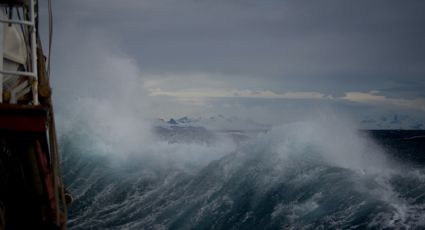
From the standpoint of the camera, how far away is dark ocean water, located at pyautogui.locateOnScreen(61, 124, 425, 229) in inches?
421

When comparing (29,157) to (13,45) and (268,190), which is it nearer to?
(13,45)

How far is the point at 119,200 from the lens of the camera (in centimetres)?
1655

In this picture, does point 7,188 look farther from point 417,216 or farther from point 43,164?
point 417,216

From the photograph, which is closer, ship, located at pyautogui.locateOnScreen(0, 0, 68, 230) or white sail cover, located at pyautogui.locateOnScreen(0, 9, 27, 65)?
Answer: ship, located at pyautogui.locateOnScreen(0, 0, 68, 230)

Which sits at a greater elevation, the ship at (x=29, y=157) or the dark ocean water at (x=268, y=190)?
the ship at (x=29, y=157)

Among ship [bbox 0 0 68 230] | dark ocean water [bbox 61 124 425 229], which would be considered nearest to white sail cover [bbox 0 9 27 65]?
ship [bbox 0 0 68 230]

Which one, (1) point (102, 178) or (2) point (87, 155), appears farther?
(2) point (87, 155)

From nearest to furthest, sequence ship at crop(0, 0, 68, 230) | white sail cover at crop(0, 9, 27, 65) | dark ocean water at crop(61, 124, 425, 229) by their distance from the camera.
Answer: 1. ship at crop(0, 0, 68, 230)
2. white sail cover at crop(0, 9, 27, 65)
3. dark ocean water at crop(61, 124, 425, 229)

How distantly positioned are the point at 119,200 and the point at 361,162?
32.9ft

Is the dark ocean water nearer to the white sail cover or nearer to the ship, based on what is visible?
the ship

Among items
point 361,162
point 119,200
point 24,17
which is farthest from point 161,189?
point 24,17

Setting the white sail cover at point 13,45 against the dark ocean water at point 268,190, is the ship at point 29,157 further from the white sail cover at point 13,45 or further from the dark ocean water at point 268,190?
the dark ocean water at point 268,190

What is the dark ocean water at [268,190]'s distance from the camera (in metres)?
10.7

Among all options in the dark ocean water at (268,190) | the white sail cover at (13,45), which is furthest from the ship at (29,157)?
the dark ocean water at (268,190)
